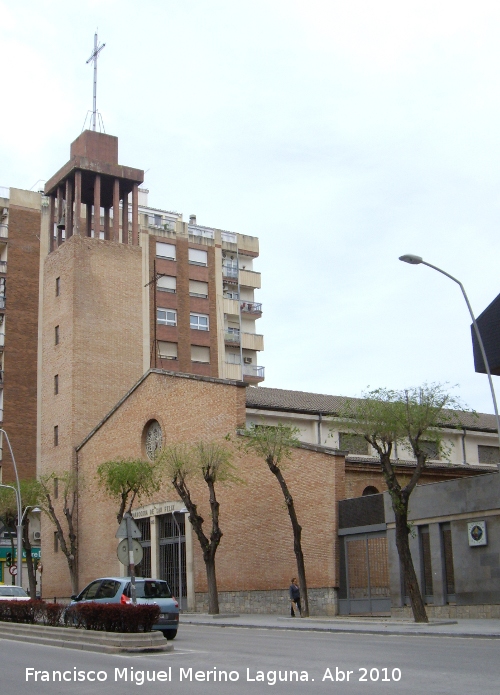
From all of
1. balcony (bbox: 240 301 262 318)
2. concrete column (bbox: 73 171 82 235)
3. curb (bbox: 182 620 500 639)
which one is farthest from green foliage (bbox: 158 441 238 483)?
balcony (bbox: 240 301 262 318)

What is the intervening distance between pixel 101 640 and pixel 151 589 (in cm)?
503

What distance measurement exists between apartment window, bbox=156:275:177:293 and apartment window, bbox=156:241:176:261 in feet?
5.48

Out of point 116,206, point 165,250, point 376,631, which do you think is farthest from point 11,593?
point 165,250

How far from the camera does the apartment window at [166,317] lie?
6141 centimetres

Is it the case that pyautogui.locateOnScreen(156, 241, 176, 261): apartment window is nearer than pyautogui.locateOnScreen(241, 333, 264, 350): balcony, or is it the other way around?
pyautogui.locateOnScreen(156, 241, 176, 261): apartment window

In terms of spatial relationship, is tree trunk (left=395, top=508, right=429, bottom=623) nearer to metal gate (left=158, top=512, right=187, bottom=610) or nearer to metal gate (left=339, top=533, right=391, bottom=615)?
metal gate (left=339, top=533, right=391, bottom=615)

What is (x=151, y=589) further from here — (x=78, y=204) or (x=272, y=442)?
(x=78, y=204)

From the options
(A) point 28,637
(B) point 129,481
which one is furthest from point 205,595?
(A) point 28,637

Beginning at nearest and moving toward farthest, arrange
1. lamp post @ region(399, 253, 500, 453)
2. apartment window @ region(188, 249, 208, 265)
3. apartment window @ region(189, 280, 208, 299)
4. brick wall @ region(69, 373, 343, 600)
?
lamp post @ region(399, 253, 500, 453)
brick wall @ region(69, 373, 343, 600)
apartment window @ region(189, 280, 208, 299)
apartment window @ region(188, 249, 208, 265)

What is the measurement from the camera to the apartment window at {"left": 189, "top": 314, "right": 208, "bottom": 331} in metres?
63.5

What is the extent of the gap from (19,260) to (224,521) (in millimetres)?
31210

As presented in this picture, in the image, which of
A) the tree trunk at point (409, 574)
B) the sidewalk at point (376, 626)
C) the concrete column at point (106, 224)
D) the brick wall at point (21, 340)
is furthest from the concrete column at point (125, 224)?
the tree trunk at point (409, 574)

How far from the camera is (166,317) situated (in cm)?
6184

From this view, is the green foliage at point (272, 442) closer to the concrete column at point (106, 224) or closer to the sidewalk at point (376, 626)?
the sidewalk at point (376, 626)
